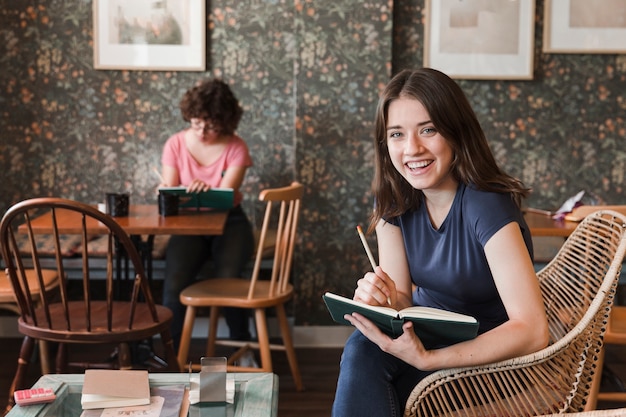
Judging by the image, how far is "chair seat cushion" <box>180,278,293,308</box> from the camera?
126 inches

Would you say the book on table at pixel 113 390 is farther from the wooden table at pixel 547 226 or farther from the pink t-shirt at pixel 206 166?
the pink t-shirt at pixel 206 166

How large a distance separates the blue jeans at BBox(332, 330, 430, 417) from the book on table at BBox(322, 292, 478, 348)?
0.40ft

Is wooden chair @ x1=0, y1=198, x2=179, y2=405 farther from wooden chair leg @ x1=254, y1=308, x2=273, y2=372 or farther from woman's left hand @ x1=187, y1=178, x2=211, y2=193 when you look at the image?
woman's left hand @ x1=187, y1=178, x2=211, y2=193

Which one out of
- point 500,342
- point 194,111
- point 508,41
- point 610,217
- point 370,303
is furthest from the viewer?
point 508,41

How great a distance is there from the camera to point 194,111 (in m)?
3.72

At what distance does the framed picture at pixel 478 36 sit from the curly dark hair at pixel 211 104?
104cm

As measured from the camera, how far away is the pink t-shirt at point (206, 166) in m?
3.81

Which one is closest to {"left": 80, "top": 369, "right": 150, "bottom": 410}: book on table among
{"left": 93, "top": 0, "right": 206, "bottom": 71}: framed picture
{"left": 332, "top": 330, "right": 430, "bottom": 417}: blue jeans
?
{"left": 332, "top": 330, "right": 430, "bottom": 417}: blue jeans

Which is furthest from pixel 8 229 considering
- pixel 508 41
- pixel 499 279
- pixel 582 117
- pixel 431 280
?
pixel 582 117

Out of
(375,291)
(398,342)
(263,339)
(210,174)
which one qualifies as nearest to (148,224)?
(263,339)

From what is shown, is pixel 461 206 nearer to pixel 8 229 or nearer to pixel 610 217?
pixel 610 217

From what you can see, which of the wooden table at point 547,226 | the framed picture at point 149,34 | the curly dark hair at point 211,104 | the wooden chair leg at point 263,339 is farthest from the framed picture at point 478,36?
the wooden chair leg at point 263,339

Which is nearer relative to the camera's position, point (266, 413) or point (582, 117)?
point (266, 413)

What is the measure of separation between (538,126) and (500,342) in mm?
2726
